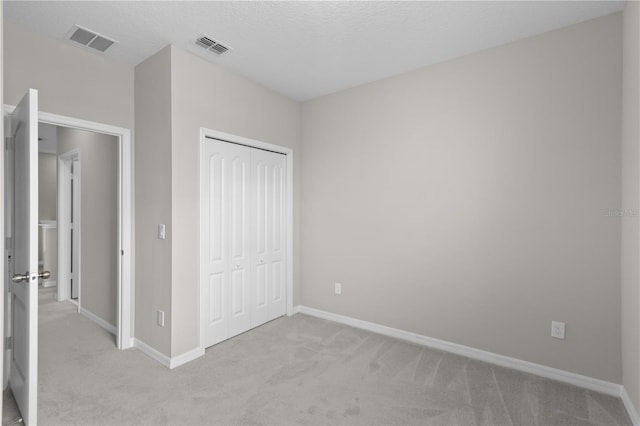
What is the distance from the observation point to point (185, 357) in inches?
110

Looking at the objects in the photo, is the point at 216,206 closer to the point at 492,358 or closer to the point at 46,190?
the point at 492,358

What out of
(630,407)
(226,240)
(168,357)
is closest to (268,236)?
(226,240)

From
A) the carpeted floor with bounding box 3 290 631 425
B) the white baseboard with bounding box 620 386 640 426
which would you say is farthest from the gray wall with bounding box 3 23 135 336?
the white baseboard with bounding box 620 386 640 426

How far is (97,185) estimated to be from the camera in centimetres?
369

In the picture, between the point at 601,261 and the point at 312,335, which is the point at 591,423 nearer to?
the point at 601,261

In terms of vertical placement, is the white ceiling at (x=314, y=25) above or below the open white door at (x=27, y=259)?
above

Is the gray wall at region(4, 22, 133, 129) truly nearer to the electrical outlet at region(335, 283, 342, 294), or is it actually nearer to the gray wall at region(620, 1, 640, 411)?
the electrical outlet at region(335, 283, 342, 294)

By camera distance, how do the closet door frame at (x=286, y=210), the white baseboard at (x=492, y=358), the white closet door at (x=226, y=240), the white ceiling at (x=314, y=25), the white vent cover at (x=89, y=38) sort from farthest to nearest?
the white closet door at (x=226, y=240)
the closet door frame at (x=286, y=210)
the white vent cover at (x=89, y=38)
the white baseboard at (x=492, y=358)
the white ceiling at (x=314, y=25)

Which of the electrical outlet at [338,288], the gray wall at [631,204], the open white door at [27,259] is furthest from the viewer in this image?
the electrical outlet at [338,288]

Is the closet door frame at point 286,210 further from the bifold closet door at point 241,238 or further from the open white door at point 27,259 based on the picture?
the open white door at point 27,259

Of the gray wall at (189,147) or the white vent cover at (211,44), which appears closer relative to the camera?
the white vent cover at (211,44)

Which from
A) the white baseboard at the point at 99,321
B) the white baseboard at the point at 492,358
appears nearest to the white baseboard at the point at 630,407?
the white baseboard at the point at 492,358

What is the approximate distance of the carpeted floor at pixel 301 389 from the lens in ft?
6.82

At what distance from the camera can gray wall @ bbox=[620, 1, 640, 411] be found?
1.96m
